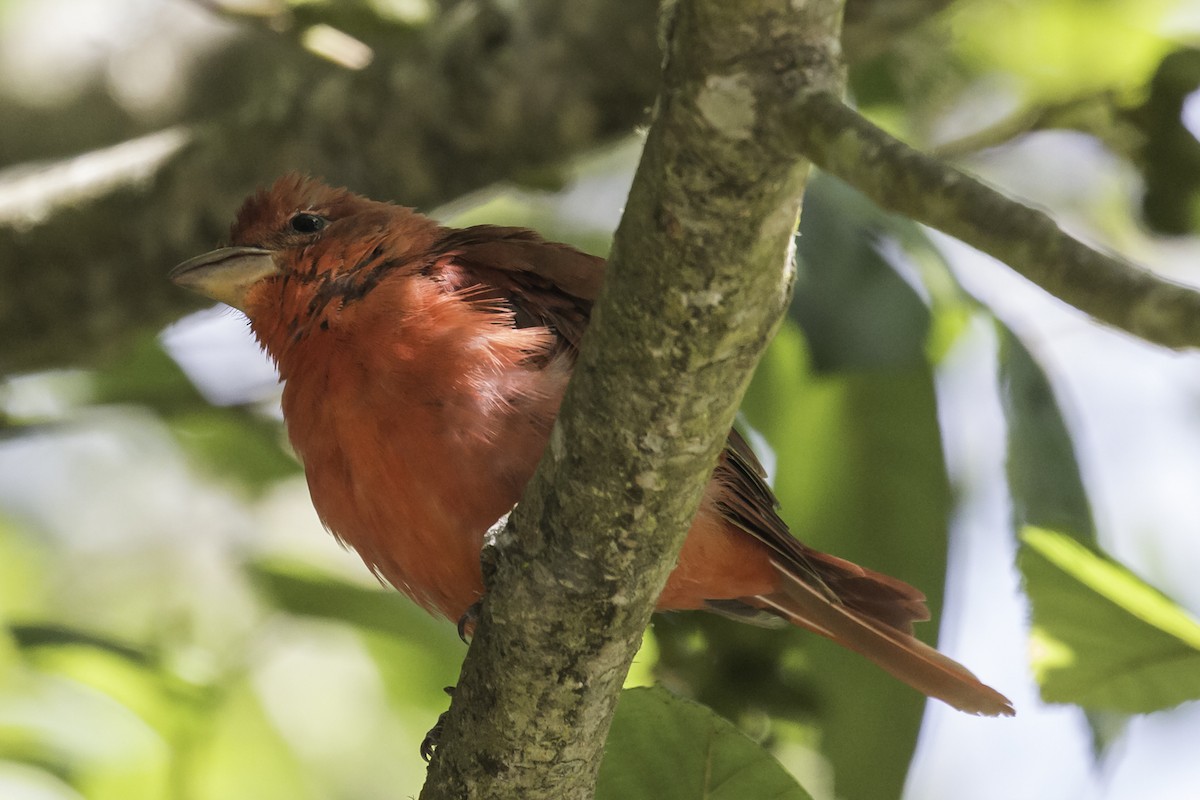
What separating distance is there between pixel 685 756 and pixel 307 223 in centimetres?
157

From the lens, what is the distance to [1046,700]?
7.86 feet

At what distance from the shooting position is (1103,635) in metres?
2.34

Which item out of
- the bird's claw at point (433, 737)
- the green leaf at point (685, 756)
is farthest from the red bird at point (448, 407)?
the green leaf at point (685, 756)

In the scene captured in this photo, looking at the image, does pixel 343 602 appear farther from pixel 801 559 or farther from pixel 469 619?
pixel 801 559

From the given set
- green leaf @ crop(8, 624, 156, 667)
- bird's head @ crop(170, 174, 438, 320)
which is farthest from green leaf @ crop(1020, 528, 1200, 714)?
green leaf @ crop(8, 624, 156, 667)

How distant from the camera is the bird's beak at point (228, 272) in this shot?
3.11 meters

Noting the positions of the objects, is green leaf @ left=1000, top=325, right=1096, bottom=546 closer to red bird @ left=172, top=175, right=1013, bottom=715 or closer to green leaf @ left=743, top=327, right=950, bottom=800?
green leaf @ left=743, top=327, right=950, bottom=800

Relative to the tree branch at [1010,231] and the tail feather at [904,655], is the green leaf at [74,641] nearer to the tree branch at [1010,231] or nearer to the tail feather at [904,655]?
the tail feather at [904,655]

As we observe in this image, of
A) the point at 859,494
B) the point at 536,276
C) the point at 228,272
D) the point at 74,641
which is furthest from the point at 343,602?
the point at 859,494

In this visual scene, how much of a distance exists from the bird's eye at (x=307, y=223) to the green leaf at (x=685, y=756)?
1421 millimetres

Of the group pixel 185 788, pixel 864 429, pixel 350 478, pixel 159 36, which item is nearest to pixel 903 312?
pixel 864 429

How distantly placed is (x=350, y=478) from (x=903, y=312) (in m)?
1.12

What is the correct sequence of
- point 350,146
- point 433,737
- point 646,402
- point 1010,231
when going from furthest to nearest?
point 350,146 < point 433,737 < point 646,402 < point 1010,231

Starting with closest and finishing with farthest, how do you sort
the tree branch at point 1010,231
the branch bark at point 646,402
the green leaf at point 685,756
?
1. the tree branch at point 1010,231
2. the branch bark at point 646,402
3. the green leaf at point 685,756
